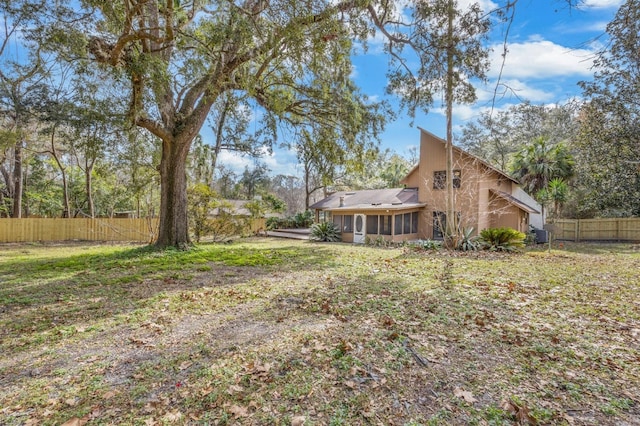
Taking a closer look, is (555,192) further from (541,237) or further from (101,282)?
(101,282)

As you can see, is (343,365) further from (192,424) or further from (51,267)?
(51,267)

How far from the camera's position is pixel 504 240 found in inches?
512

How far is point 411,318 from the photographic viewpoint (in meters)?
4.25

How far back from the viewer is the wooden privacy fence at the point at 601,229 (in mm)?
18234

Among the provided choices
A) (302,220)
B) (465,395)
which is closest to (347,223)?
(302,220)

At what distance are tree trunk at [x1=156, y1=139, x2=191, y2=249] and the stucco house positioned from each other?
10.2 meters

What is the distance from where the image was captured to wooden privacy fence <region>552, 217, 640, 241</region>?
18234 mm

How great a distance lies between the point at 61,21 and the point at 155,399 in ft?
24.7

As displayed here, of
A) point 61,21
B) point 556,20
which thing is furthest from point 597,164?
point 61,21

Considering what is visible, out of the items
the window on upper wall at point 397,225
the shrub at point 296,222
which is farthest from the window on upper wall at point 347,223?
the shrub at point 296,222

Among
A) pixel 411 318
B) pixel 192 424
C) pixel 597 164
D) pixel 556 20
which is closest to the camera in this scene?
pixel 192 424

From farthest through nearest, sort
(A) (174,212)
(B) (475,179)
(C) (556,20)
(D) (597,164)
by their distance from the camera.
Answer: (B) (475,179), (D) (597,164), (A) (174,212), (C) (556,20)

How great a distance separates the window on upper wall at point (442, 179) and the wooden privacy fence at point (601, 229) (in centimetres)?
652

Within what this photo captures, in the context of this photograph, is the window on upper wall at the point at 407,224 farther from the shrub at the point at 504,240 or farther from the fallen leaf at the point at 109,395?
the fallen leaf at the point at 109,395
